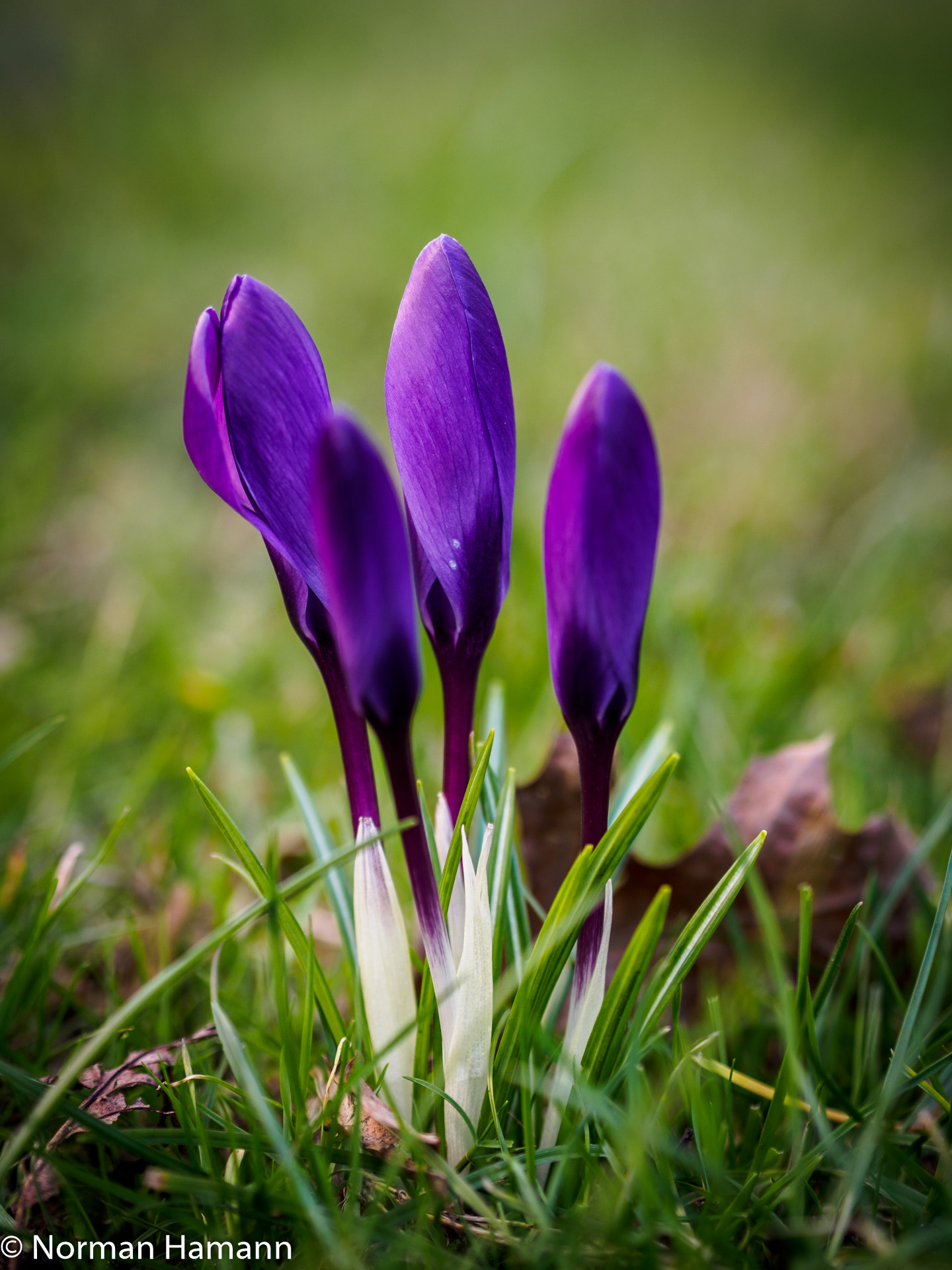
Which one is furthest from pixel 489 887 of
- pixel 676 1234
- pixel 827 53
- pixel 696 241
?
pixel 827 53

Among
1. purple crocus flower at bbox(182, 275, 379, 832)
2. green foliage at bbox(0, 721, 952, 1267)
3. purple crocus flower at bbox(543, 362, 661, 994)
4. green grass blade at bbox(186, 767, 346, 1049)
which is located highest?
purple crocus flower at bbox(182, 275, 379, 832)

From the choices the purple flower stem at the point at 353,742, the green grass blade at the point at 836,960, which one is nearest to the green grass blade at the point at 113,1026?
the purple flower stem at the point at 353,742

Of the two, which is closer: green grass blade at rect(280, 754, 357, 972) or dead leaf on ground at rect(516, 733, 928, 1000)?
green grass blade at rect(280, 754, 357, 972)

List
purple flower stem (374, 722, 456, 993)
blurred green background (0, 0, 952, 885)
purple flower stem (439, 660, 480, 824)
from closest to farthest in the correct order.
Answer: purple flower stem (374, 722, 456, 993) → purple flower stem (439, 660, 480, 824) → blurred green background (0, 0, 952, 885)

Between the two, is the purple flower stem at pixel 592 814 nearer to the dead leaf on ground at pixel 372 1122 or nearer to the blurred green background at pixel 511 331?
the dead leaf on ground at pixel 372 1122

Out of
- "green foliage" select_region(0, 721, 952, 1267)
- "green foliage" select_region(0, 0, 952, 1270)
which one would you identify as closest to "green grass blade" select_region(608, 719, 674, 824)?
"green foliage" select_region(0, 0, 952, 1270)

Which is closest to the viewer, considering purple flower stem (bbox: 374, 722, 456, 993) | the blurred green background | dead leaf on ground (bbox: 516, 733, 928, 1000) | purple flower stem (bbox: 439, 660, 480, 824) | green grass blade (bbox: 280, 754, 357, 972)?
purple flower stem (bbox: 374, 722, 456, 993)

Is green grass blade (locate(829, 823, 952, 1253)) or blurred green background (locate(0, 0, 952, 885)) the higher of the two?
blurred green background (locate(0, 0, 952, 885))

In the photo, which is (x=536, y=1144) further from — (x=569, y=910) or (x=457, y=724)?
(x=457, y=724)

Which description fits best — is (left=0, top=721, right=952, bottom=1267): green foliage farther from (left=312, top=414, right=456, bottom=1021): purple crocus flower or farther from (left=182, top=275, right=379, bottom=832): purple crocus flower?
(left=182, top=275, right=379, bottom=832): purple crocus flower
